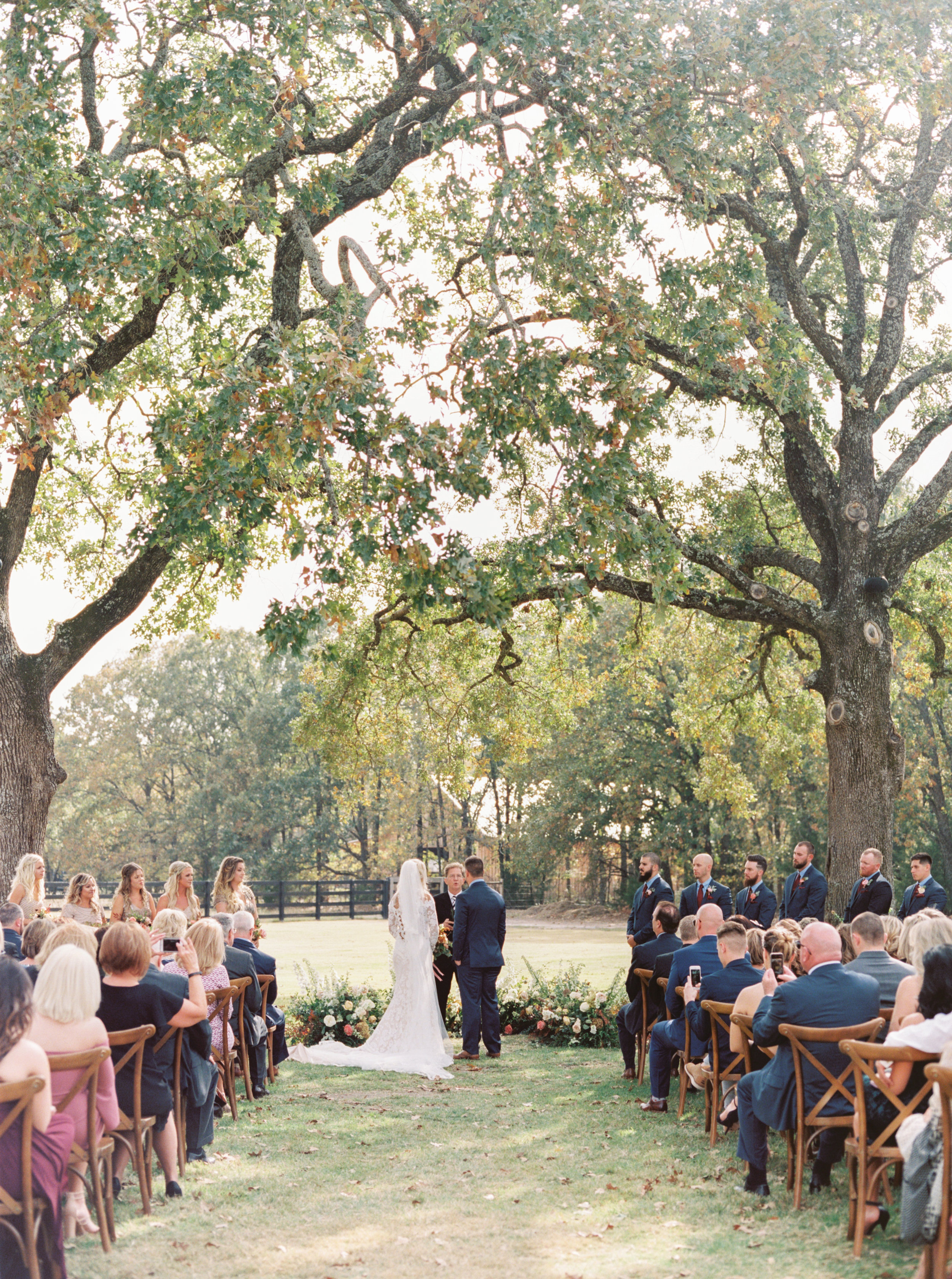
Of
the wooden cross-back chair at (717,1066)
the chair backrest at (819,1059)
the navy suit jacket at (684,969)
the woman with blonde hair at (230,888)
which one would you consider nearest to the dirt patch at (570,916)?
the woman with blonde hair at (230,888)

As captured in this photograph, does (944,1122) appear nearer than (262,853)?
Yes

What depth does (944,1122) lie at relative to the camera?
15.2 feet

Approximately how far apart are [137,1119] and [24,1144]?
1.51 metres

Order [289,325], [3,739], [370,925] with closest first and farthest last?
[3,739] < [289,325] < [370,925]

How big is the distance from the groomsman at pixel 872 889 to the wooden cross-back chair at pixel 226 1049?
6.34 meters

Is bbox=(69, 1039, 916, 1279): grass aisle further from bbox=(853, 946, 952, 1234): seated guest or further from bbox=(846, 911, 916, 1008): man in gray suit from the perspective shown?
bbox=(846, 911, 916, 1008): man in gray suit

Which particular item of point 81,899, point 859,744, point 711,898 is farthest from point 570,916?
point 81,899

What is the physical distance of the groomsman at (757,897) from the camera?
39.2 ft

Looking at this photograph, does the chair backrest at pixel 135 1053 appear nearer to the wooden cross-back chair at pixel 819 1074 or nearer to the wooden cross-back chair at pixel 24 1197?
the wooden cross-back chair at pixel 24 1197

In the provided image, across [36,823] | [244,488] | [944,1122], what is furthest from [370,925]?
[944,1122]

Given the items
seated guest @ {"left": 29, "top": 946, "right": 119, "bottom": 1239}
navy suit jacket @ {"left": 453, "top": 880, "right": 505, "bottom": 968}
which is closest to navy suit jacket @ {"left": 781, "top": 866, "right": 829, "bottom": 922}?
navy suit jacket @ {"left": 453, "top": 880, "right": 505, "bottom": 968}

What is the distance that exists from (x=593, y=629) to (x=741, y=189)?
5.96 meters

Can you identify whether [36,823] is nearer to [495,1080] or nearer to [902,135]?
[495,1080]

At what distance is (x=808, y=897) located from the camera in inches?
482
